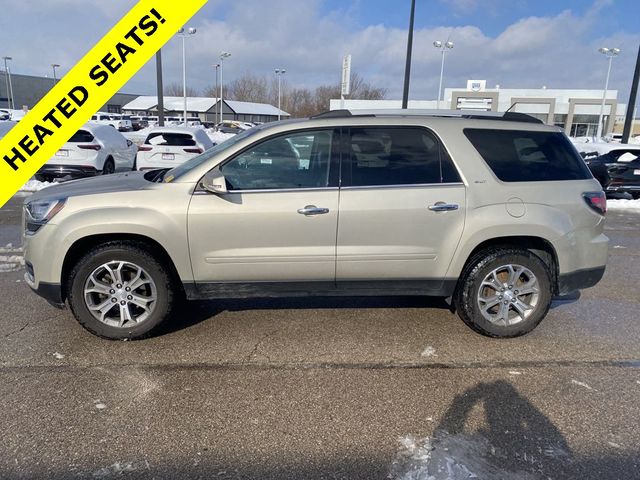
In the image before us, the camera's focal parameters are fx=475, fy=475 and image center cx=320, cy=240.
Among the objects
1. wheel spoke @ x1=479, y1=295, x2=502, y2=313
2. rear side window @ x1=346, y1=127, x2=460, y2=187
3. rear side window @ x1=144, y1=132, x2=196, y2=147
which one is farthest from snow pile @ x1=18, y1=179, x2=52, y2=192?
wheel spoke @ x1=479, y1=295, x2=502, y2=313

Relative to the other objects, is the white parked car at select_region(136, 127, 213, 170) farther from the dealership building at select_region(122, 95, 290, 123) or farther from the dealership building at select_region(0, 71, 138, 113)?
the dealership building at select_region(0, 71, 138, 113)

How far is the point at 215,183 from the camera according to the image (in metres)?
3.64

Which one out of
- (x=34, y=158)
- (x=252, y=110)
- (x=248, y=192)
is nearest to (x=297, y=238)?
(x=248, y=192)

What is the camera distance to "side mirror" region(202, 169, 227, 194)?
365 cm

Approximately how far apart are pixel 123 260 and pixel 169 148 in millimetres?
9193

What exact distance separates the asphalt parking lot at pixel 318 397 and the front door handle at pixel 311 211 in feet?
3.57

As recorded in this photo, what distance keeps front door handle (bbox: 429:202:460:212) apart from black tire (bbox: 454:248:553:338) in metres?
0.51

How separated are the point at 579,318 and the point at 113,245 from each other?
14.2ft

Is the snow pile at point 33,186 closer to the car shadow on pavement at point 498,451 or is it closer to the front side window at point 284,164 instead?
the front side window at point 284,164

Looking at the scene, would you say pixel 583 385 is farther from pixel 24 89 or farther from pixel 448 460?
pixel 24 89

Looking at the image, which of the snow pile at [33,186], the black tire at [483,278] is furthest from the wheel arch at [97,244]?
the snow pile at [33,186]

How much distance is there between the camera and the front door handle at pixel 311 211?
378 cm

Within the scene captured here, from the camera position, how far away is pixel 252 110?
77.9m

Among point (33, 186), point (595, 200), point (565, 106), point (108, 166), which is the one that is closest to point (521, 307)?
point (595, 200)
